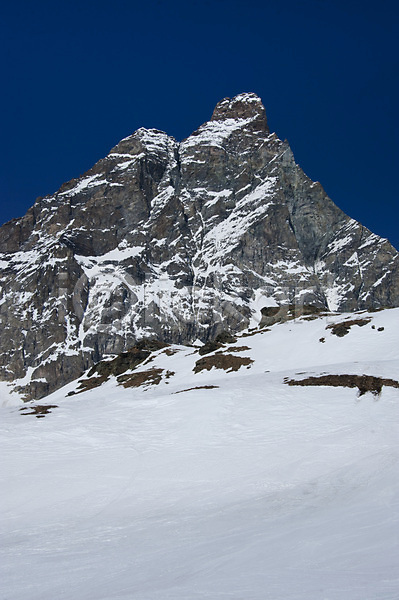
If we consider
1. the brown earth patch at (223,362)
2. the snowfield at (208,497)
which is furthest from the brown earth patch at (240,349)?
the snowfield at (208,497)

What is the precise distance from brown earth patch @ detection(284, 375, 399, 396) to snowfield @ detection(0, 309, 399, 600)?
0.60 m

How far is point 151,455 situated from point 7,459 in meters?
4.78

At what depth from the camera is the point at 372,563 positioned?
7039 mm

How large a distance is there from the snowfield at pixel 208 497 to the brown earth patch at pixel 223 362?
60.0 ft

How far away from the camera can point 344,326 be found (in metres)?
44.6

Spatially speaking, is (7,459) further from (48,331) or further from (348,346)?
(48,331)

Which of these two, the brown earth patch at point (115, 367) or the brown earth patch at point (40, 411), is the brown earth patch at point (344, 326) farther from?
the brown earth patch at point (40, 411)

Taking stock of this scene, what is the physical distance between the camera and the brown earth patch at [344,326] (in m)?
43.3

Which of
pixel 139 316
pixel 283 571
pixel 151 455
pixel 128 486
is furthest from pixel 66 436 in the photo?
pixel 139 316

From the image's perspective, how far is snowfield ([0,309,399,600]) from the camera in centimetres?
716

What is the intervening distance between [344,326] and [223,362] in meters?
12.9

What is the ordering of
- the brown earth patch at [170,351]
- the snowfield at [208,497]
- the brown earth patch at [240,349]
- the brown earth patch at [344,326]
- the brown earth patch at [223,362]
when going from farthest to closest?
1. the brown earth patch at [170,351]
2. the brown earth patch at [240,349]
3. the brown earth patch at [344,326]
4. the brown earth patch at [223,362]
5. the snowfield at [208,497]

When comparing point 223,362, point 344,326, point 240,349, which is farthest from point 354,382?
point 240,349

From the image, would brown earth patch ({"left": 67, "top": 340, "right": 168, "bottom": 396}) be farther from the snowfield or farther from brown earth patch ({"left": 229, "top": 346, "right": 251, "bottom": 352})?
the snowfield
